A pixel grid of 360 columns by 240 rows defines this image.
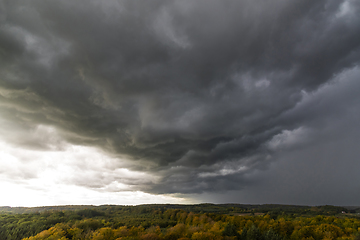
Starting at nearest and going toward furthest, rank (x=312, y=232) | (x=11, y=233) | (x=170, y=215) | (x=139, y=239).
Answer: (x=139, y=239) < (x=312, y=232) < (x=11, y=233) < (x=170, y=215)

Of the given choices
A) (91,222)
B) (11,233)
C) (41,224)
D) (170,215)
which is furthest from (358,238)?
(170,215)

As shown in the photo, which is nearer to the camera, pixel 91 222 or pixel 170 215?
pixel 91 222

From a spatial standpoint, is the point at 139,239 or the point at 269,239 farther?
the point at 269,239

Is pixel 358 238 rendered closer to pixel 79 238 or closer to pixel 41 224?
pixel 79 238

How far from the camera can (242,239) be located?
229 ft

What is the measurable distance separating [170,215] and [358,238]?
165 metres

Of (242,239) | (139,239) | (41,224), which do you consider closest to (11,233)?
(41,224)

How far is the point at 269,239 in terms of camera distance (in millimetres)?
64438

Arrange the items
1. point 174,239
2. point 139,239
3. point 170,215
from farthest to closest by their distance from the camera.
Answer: point 170,215 → point 174,239 → point 139,239

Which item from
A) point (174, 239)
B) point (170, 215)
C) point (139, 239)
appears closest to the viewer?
point (139, 239)

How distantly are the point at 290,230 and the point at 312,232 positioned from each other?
1204 centimetres

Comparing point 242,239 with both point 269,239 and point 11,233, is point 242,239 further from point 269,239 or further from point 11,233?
point 11,233

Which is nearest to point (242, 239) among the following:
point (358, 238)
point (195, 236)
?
point (195, 236)

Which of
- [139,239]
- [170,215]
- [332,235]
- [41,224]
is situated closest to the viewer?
[139,239]
